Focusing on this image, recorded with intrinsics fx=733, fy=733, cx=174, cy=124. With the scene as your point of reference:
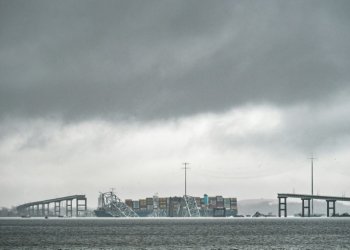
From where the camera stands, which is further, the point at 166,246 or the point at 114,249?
the point at 166,246

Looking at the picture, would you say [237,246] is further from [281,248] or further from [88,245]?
[88,245]

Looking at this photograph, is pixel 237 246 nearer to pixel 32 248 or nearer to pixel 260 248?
pixel 260 248

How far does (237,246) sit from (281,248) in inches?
364

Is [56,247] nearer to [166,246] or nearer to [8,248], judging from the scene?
[8,248]

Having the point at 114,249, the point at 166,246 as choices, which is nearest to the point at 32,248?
the point at 114,249

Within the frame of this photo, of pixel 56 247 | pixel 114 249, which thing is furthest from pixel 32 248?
pixel 114 249

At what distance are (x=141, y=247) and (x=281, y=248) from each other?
21.7 metres

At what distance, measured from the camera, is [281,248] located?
10988cm

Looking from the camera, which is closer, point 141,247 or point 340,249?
point 340,249

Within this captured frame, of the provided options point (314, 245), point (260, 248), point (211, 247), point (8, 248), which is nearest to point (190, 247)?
point (211, 247)

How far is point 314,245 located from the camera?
4636 inches

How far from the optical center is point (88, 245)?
120m

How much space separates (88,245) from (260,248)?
92.9ft

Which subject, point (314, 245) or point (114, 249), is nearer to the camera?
point (114, 249)
